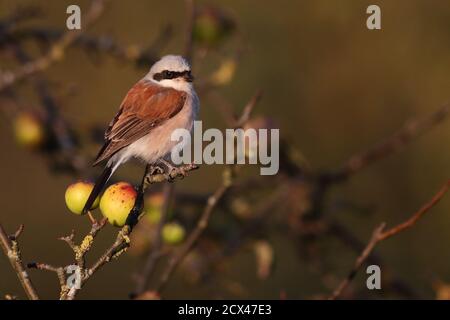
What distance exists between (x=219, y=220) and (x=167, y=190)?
3.03 ft

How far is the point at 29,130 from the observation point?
4.04 m

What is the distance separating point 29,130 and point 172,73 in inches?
32.7

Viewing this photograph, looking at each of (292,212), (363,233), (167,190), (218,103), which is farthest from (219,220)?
(363,233)

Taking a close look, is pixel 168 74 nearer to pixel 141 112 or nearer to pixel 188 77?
pixel 188 77

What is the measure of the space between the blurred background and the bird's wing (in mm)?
1520

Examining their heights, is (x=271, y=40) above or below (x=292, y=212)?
above

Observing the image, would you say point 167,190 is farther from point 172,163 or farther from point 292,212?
point 292,212

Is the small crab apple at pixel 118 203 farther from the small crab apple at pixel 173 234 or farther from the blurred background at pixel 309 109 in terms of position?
the blurred background at pixel 309 109

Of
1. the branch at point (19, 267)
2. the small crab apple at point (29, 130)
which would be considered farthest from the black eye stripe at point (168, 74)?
the branch at point (19, 267)

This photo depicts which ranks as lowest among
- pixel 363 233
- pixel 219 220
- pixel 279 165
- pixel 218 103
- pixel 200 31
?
pixel 363 233

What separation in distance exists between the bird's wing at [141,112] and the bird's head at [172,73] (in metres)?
0.04

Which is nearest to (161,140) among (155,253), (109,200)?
(155,253)

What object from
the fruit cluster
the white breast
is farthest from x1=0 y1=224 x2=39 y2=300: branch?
the white breast
